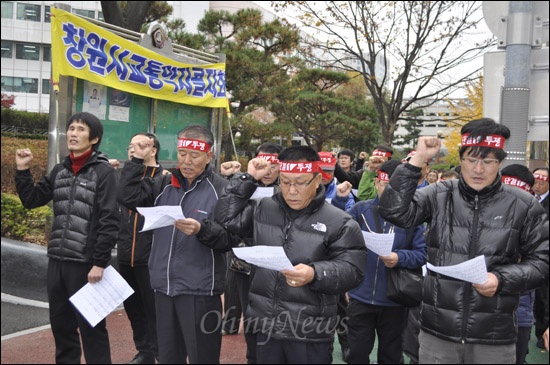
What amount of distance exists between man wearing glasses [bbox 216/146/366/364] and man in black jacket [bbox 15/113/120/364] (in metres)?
1.25

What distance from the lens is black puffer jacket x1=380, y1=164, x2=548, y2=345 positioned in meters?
2.84

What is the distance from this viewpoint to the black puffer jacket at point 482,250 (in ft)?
9.33

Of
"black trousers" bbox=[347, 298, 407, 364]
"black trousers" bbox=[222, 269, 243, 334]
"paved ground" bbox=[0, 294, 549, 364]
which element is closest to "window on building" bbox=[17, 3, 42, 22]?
"paved ground" bbox=[0, 294, 549, 364]

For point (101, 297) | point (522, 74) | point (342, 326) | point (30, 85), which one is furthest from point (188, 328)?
point (30, 85)

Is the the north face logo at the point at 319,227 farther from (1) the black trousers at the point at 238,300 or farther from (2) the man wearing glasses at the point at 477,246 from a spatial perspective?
(1) the black trousers at the point at 238,300

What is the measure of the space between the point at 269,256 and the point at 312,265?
32 centimetres

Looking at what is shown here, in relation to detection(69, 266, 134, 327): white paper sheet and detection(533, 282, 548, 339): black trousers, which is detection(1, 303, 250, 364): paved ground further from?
detection(533, 282, 548, 339): black trousers

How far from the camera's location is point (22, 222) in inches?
273

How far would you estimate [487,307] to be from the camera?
112 inches

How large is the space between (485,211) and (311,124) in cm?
2028

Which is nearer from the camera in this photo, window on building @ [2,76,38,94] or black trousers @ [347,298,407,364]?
black trousers @ [347,298,407,364]

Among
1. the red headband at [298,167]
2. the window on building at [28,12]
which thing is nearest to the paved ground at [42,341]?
the red headband at [298,167]

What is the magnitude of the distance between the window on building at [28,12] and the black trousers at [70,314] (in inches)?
1795

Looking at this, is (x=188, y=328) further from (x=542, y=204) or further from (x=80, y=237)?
(x=542, y=204)
